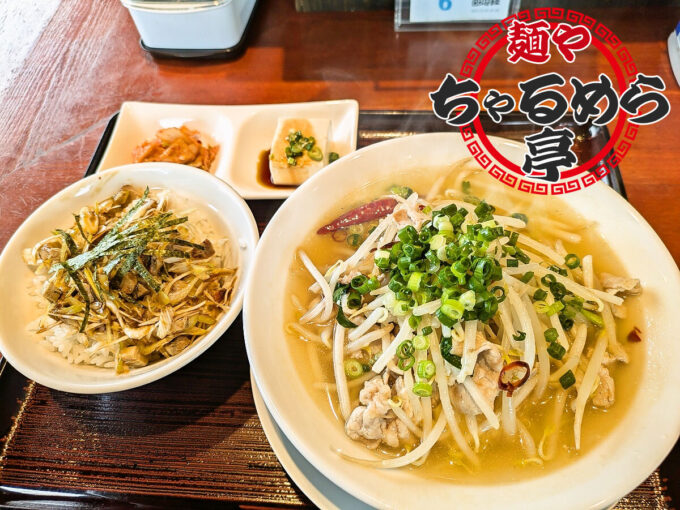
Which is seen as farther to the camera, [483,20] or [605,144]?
[483,20]

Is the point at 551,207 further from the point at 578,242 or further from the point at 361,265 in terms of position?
the point at 361,265

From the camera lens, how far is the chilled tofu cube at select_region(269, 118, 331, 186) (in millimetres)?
2350

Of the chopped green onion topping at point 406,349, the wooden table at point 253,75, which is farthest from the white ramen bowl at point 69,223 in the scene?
the chopped green onion topping at point 406,349

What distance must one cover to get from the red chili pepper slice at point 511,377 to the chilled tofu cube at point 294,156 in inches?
53.7

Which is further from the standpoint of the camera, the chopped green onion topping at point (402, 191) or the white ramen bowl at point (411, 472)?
the chopped green onion topping at point (402, 191)

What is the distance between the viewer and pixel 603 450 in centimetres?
137

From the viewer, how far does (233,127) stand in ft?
8.64

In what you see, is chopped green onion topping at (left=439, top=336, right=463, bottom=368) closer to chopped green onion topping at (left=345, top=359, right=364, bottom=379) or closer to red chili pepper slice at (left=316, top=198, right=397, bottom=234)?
chopped green onion topping at (left=345, top=359, right=364, bottom=379)

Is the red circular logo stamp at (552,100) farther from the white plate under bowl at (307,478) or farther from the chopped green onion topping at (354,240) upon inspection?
the white plate under bowl at (307,478)

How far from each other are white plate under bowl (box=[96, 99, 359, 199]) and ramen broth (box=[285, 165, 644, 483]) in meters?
0.65

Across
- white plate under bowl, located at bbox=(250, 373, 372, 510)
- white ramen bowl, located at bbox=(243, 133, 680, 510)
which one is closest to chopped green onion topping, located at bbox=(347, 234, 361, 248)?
white ramen bowl, located at bbox=(243, 133, 680, 510)

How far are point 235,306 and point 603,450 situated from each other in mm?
1269

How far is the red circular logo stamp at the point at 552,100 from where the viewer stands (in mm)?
1970

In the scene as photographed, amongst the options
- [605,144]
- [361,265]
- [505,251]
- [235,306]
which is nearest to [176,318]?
[235,306]
